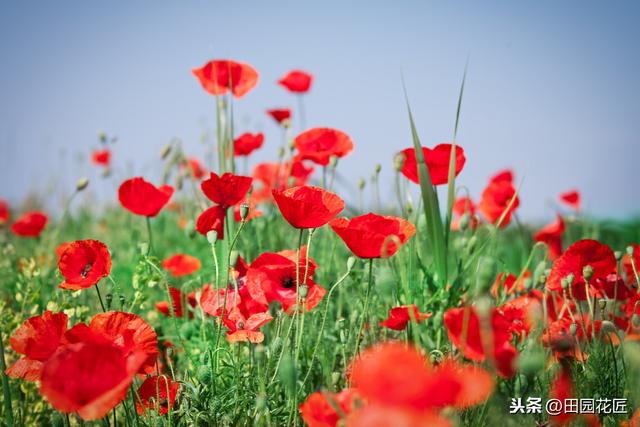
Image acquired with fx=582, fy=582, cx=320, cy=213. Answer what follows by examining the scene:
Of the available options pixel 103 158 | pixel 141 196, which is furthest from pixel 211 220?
pixel 103 158

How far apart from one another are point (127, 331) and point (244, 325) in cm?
34

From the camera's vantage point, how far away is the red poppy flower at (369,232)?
1327 millimetres

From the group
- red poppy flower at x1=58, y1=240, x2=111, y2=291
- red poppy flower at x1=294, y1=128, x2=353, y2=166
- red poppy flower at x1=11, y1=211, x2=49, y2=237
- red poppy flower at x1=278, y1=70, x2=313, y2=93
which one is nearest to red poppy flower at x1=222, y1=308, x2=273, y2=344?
red poppy flower at x1=58, y1=240, x2=111, y2=291

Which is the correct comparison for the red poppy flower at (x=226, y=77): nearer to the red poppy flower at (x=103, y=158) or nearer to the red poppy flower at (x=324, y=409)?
the red poppy flower at (x=324, y=409)

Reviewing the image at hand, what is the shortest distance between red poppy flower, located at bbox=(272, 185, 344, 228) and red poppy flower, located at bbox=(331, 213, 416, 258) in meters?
0.05

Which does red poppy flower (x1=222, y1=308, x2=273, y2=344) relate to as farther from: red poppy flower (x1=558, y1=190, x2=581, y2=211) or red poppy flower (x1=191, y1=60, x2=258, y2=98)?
red poppy flower (x1=558, y1=190, x2=581, y2=211)

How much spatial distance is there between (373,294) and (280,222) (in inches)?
37.2

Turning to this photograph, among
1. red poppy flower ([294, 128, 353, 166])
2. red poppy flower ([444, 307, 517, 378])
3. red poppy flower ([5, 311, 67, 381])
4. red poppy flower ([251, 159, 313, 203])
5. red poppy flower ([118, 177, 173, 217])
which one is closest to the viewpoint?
red poppy flower ([444, 307, 517, 378])

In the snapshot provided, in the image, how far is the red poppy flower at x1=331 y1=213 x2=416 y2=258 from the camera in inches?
52.2

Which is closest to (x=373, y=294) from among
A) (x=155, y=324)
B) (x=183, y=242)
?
(x=155, y=324)

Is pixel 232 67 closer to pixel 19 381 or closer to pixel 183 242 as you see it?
pixel 19 381

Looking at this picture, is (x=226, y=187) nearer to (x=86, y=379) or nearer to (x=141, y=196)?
(x=141, y=196)

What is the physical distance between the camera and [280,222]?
9.41ft

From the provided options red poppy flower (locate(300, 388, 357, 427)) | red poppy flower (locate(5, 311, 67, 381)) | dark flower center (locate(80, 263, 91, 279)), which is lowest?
red poppy flower (locate(300, 388, 357, 427))
